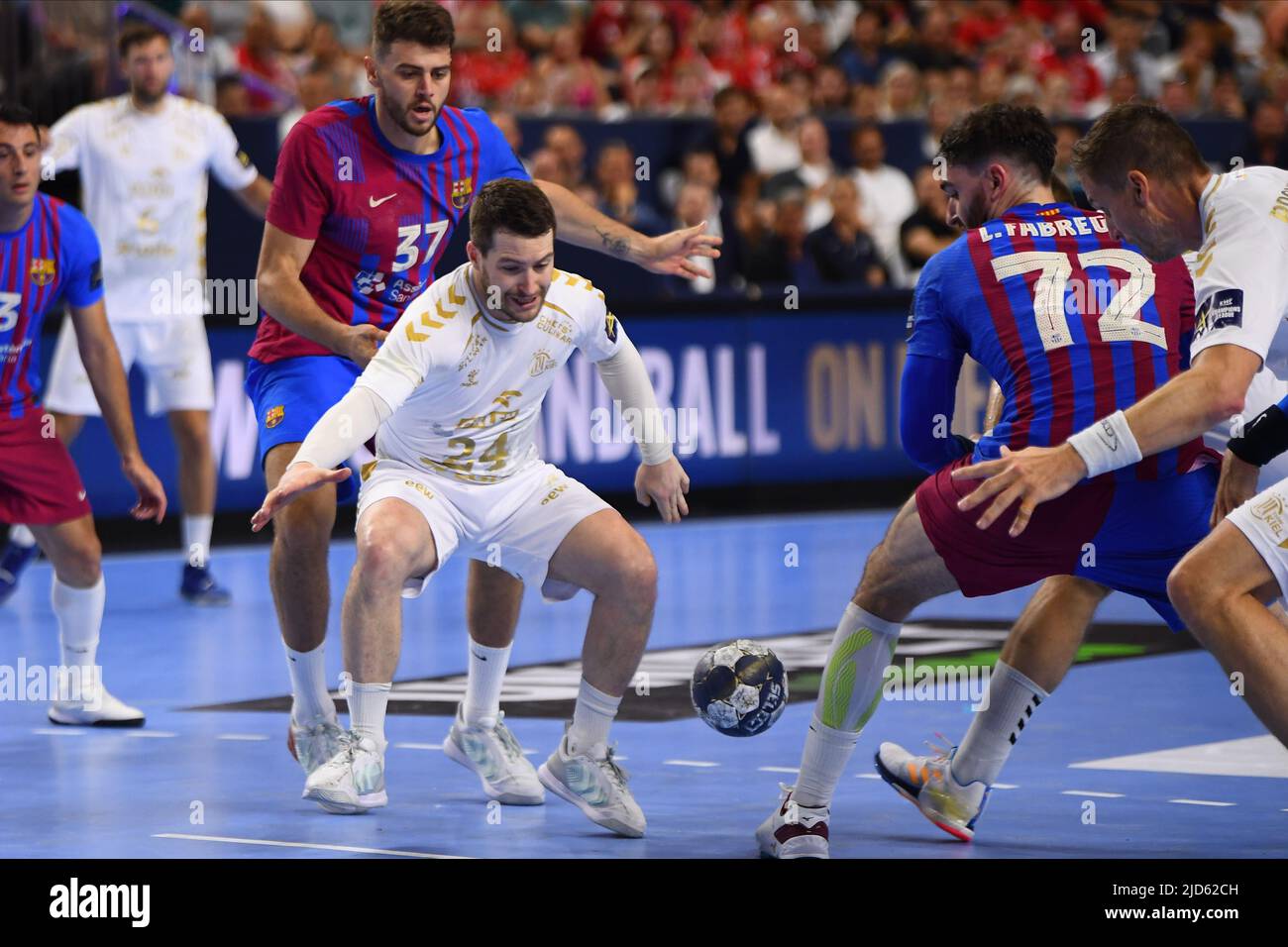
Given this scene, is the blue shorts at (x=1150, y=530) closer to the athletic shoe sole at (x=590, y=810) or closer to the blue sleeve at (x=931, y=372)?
the blue sleeve at (x=931, y=372)

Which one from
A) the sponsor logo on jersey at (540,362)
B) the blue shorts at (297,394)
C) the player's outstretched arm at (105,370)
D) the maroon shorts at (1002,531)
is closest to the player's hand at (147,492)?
the player's outstretched arm at (105,370)

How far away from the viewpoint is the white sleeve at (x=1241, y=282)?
516 cm

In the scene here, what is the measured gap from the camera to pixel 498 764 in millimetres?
6699

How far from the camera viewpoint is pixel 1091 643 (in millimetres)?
9852

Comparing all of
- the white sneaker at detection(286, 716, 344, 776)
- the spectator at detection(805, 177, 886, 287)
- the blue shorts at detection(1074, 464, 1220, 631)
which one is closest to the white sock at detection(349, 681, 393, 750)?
the white sneaker at detection(286, 716, 344, 776)

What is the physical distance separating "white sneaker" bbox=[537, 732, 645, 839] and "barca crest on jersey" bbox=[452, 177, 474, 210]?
2.03 meters

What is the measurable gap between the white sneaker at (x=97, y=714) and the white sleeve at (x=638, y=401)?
2516mm

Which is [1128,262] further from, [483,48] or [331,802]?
[483,48]

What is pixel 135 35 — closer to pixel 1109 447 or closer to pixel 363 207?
pixel 363 207

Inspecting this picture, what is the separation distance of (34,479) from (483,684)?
6.87 ft

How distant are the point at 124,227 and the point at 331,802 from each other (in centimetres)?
613

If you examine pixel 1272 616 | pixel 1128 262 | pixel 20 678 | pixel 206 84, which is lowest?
pixel 20 678

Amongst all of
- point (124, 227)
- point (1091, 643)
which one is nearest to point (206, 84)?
point (124, 227)

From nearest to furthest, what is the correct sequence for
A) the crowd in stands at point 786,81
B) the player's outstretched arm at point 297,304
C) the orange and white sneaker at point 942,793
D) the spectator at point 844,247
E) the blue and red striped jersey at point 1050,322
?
the blue and red striped jersey at point 1050,322 < the orange and white sneaker at point 942,793 < the player's outstretched arm at point 297,304 < the crowd in stands at point 786,81 < the spectator at point 844,247
